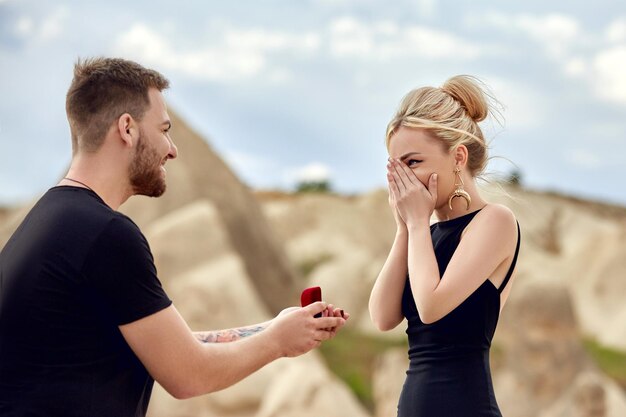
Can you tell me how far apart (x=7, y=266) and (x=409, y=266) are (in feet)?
4.41

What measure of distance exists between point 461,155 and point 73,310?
1441 mm

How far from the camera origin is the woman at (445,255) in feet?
10.8

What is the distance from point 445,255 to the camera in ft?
11.3

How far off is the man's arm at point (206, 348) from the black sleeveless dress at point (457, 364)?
363 millimetres

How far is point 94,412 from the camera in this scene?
298 cm

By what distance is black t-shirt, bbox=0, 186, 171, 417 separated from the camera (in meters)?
2.98

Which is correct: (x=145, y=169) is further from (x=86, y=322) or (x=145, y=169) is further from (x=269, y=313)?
(x=269, y=313)

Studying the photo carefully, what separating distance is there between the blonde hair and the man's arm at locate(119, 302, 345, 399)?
737 millimetres

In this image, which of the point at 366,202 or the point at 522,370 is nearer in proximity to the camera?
the point at 522,370

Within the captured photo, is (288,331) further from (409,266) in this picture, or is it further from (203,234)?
(203,234)

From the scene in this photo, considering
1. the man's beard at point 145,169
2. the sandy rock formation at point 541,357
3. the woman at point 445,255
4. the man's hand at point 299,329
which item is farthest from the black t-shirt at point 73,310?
the sandy rock formation at point 541,357

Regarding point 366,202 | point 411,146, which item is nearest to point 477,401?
point 411,146

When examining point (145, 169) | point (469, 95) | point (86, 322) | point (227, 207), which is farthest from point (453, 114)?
point (227, 207)

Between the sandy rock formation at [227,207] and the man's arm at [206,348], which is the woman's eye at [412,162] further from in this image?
the sandy rock formation at [227,207]
